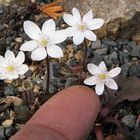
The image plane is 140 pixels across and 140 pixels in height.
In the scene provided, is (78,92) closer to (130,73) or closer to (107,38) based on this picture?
(130,73)

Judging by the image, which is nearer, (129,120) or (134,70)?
(129,120)

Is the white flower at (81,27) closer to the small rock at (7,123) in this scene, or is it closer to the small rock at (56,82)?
the small rock at (56,82)

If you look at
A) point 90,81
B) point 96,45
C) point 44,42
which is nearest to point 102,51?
point 96,45

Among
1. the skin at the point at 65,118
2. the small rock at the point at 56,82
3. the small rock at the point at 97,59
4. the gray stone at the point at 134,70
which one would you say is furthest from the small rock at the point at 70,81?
the skin at the point at 65,118

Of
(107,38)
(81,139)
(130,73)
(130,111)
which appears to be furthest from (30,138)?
(107,38)

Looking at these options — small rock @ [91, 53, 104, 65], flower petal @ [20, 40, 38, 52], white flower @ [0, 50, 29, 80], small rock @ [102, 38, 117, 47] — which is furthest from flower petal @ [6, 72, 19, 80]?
small rock @ [102, 38, 117, 47]

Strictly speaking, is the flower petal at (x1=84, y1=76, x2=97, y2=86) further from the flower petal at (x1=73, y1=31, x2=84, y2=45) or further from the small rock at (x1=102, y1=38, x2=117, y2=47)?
the small rock at (x1=102, y1=38, x2=117, y2=47)

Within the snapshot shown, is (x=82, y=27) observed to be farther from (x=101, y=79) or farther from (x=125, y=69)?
(x=125, y=69)
